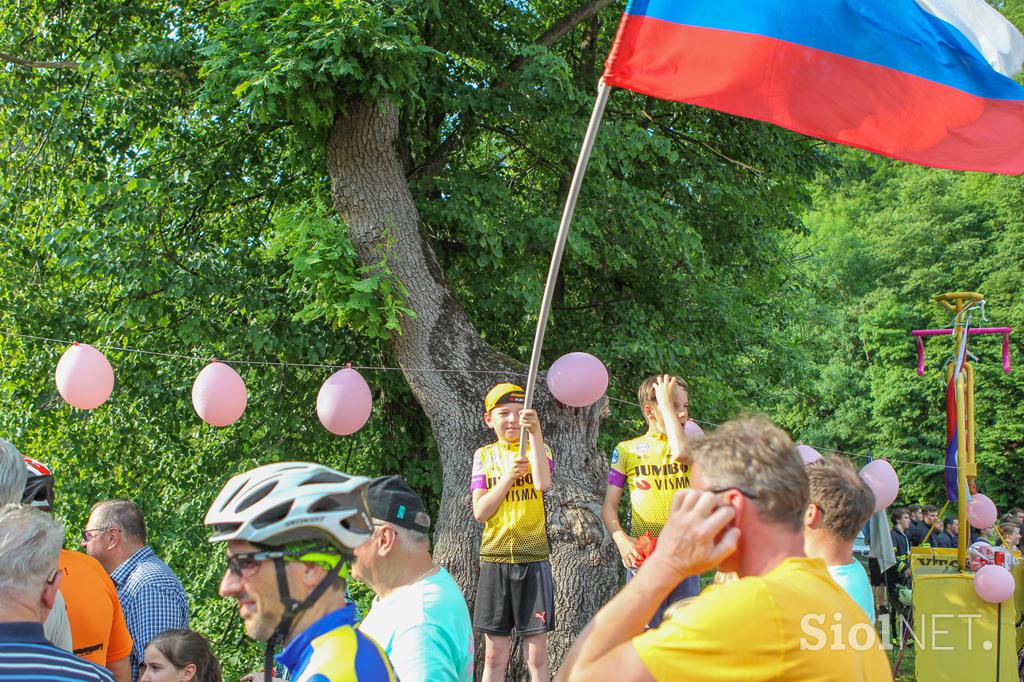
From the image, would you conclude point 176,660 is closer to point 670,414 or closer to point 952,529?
point 670,414

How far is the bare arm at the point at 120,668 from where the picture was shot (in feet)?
14.0

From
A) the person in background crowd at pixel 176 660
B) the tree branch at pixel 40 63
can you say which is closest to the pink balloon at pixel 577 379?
the person in background crowd at pixel 176 660

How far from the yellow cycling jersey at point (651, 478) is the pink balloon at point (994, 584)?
4340 millimetres

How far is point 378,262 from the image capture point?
8.93 metres

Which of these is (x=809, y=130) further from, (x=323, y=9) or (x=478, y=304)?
(x=478, y=304)

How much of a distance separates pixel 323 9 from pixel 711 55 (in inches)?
186

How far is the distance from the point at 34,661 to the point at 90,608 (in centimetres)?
155

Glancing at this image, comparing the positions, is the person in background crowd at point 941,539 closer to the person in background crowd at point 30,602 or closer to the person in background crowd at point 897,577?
the person in background crowd at point 897,577

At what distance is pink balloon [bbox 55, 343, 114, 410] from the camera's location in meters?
8.17

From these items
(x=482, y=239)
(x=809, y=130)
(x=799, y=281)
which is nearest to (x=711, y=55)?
(x=809, y=130)

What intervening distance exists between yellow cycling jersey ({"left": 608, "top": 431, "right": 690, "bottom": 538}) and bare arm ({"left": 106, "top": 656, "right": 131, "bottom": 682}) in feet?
9.96

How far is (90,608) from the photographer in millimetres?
4098

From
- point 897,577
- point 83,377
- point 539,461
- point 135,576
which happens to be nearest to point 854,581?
point 539,461

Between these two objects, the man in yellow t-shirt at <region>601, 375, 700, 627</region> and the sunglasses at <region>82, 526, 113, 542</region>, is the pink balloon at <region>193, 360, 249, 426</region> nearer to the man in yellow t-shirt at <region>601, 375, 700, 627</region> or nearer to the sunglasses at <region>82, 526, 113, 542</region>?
the sunglasses at <region>82, 526, 113, 542</region>
